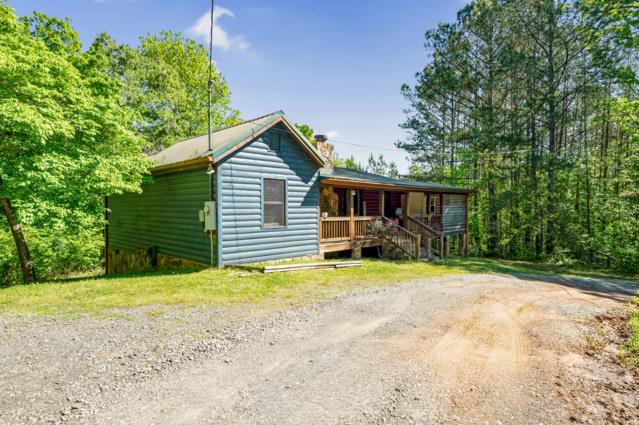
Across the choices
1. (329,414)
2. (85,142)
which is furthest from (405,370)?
(85,142)

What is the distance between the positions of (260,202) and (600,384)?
8940mm

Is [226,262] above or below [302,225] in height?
below

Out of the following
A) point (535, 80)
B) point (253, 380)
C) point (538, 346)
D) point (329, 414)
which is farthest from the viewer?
point (535, 80)

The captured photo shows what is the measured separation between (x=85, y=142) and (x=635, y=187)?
2717cm

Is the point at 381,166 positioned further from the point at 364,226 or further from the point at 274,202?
the point at 274,202

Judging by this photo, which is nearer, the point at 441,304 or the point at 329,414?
the point at 329,414

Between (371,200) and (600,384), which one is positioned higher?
(371,200)

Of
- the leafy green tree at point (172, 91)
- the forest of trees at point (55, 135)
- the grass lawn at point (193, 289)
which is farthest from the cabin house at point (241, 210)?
the leafy green tree at point (172, 91)

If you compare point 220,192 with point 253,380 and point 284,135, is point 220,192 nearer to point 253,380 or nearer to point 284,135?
point 284,135

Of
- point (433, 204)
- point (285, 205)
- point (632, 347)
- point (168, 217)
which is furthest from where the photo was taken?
point (433, 204)

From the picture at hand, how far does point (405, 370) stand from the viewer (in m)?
3.84

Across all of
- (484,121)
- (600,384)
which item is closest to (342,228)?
(600,384)

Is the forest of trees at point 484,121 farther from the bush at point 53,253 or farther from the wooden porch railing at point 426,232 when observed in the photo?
the wooden porch railing at point 426,232

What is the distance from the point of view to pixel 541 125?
70.2 feet
